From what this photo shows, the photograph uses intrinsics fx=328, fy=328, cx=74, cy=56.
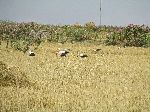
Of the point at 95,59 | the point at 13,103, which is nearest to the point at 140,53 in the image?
the point at 95,59

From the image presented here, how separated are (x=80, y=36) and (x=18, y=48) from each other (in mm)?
10596

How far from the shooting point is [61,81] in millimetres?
11602

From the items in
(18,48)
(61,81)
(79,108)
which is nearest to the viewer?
(79,108)

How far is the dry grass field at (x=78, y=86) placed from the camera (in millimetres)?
8516

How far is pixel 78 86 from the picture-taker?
35.8 ft

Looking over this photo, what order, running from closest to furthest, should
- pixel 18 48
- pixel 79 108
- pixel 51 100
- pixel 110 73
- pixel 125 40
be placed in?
pixel 79 108 → pixel 51 100 → pixel 110 73 → pixel 18 48 → pixel 125 40

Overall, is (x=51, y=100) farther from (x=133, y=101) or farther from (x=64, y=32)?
(x=64, y=32)

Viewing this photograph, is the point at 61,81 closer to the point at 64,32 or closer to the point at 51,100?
the point at 51,100

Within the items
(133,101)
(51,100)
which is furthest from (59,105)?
(133,101)

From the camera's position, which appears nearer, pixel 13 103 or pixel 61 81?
pixel 13 103

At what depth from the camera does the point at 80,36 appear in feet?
96.9

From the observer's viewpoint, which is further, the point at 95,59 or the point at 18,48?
the point at 18,48

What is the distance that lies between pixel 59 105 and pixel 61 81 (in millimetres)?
3050

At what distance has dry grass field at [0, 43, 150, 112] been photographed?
8.52 metres
